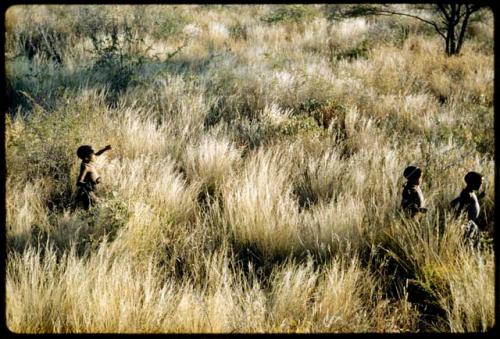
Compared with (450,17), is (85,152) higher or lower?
lower

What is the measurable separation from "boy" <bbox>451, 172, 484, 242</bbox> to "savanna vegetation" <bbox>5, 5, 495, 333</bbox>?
0.11 metres

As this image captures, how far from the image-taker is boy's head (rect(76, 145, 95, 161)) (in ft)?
9.85

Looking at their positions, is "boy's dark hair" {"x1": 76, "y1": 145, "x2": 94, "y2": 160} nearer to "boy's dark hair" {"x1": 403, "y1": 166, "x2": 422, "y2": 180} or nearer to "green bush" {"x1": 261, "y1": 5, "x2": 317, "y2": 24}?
"boy's dark hair" {"x1": 403, "y1": 166, "x2": 422, "y2": 180}

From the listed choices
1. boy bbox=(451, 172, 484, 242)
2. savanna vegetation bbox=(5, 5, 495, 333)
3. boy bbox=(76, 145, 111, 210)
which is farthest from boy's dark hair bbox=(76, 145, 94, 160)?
boy bbox=(451, 172, 484, 242)

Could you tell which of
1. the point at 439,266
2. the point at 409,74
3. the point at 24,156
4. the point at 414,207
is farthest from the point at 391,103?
the point at 24,156

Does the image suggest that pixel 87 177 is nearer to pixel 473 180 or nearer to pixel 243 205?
pixel 243 205

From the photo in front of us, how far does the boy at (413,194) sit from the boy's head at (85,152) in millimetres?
2123

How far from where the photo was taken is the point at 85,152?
9.98 ft

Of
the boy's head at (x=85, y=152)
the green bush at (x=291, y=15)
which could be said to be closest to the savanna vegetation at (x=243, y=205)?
the boy's head at (x=85, y=152)

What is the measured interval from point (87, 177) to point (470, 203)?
8.61 feet

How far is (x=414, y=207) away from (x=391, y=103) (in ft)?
12.1

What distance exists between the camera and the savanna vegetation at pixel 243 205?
2.38 m

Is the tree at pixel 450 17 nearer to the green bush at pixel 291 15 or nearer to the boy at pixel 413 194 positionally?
the green bush at pixel 291 15

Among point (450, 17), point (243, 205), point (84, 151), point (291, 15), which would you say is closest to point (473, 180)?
point (243, 205)
